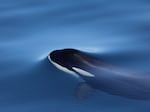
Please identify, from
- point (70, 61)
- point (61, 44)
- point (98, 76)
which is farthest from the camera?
point (61, 44)

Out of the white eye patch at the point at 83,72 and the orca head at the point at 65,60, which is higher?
the orca head at the point at 65,60

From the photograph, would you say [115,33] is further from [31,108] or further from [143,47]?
[31,108]

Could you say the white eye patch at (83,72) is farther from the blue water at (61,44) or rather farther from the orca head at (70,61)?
the blue water at (61,44)

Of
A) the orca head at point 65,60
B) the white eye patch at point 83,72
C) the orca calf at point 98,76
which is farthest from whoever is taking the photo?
the orca head at point 65,60

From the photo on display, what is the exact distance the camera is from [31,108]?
436 cm

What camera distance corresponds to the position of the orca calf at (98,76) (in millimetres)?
4434

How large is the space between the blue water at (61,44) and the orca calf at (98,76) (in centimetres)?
7

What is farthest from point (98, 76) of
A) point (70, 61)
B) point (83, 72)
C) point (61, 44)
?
point (61, 44)

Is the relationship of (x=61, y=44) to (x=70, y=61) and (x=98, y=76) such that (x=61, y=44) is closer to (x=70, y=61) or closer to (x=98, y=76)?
(x=70, y=61)

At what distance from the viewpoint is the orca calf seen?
4434 millimetres

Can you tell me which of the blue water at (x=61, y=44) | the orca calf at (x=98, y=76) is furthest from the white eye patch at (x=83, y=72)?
the blue water at (x=61, y=44)

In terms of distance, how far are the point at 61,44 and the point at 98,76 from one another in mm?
952

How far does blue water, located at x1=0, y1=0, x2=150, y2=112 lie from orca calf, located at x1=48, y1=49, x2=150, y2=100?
75mm

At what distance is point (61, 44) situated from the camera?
553 cm
